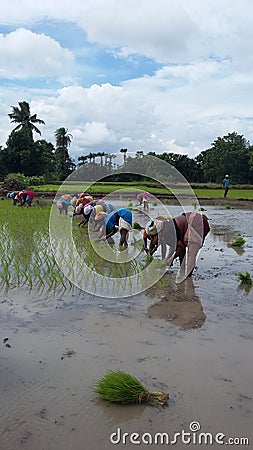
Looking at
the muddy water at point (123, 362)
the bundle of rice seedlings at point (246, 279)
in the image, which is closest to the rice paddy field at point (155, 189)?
the bundle of rice seedlings at point (246, 279)

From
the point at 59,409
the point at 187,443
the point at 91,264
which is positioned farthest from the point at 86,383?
the point at 91,264

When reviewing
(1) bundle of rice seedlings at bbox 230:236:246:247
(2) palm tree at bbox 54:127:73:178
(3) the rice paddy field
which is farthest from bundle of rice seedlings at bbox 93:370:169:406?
(2) palm tree at bbox 54:127:73:178

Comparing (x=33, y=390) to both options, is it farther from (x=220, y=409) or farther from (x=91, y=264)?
(x=91, y=264)

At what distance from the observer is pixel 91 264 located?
6.55m

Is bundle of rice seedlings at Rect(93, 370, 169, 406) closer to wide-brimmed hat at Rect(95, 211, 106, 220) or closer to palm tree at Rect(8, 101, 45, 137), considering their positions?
wide-brimmed hat at Rect(95, 211, 106, 220)

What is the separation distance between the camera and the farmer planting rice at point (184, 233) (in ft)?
19.0

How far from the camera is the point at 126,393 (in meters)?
2.67

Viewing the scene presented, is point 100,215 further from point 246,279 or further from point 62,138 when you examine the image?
point 62,138

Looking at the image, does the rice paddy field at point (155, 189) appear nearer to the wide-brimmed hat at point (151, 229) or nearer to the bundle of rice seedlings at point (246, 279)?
the wide-brimmed hat at point (151, 229)

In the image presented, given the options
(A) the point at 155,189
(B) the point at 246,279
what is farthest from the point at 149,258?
(A) the point at 155,189

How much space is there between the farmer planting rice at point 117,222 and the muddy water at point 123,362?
260 cm

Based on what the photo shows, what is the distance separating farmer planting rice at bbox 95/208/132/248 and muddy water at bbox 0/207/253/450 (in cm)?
260

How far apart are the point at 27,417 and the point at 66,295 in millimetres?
2463

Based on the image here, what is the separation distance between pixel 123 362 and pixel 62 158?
143ft
